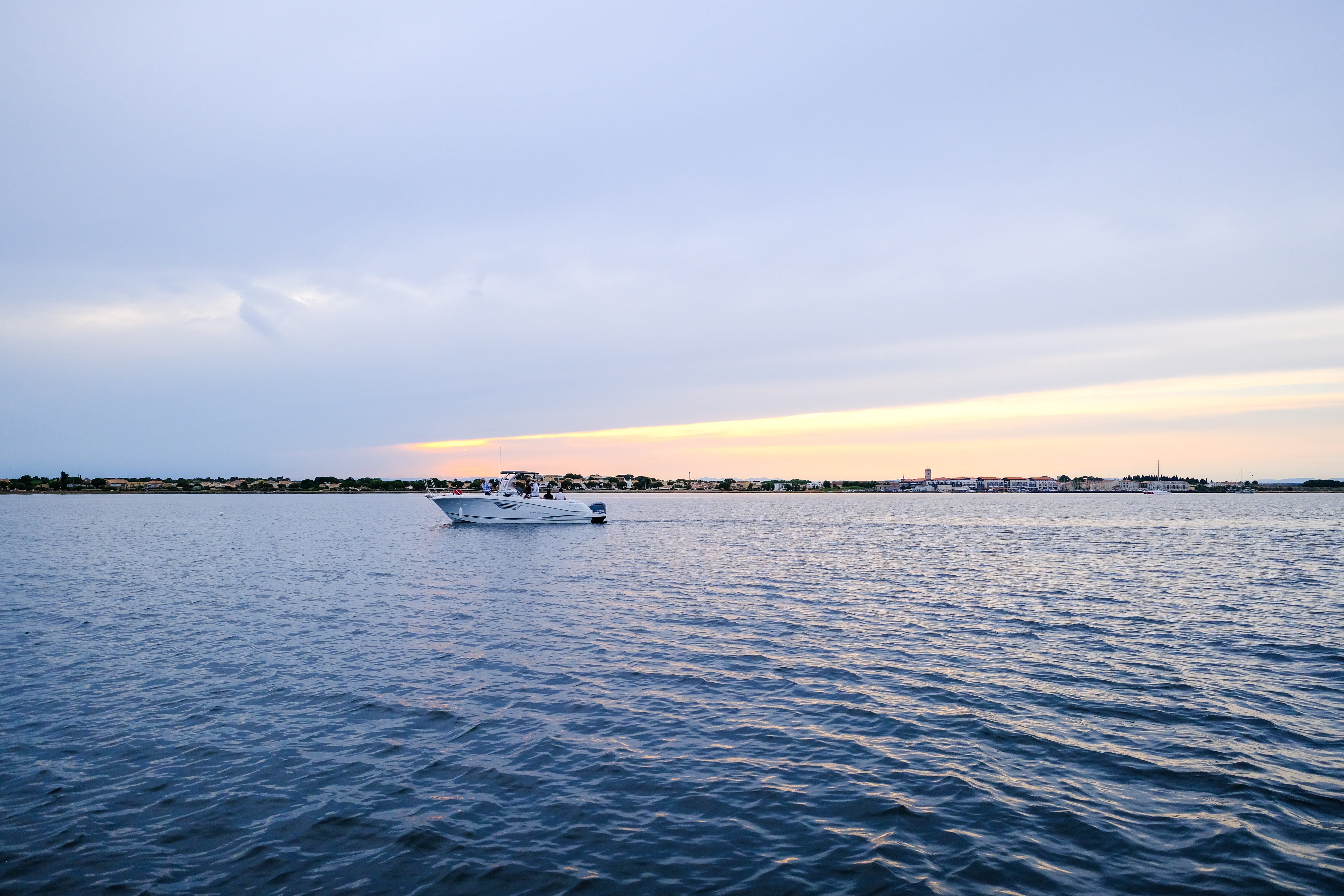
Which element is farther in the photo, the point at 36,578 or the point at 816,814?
the point at 36,578

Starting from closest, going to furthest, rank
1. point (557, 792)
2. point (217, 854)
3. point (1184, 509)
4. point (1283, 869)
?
point (1283, 869) → point (217, 854) → point (557, 792) → point (1184, 509)

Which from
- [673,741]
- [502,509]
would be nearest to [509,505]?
[502,509]

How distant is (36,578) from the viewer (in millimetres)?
33781

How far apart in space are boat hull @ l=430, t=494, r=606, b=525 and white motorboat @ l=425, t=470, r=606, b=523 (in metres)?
0.03

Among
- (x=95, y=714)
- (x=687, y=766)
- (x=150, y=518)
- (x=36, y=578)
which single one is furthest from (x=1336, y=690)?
(x=150, y=518)

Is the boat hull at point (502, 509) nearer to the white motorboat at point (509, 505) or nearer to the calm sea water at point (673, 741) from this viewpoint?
the white motorboat at point (509, 505)

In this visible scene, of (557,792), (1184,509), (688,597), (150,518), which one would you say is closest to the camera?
(557,792)

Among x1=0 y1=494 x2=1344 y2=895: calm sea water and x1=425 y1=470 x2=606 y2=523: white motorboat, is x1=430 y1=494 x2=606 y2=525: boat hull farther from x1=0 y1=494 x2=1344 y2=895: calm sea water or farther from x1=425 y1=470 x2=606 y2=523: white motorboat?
x1=0 y1=494 x2=1344 y2=895: calm sea water

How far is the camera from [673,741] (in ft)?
40.2

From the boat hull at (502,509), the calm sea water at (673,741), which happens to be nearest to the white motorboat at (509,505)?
the boat hull at (502,509)

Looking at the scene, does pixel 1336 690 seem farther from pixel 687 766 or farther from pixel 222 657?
pixel 222 657

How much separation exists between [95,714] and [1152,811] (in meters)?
17.8

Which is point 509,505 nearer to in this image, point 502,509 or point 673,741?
point 502,509

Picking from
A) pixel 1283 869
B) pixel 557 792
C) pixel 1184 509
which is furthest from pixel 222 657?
pixel 1184 509
